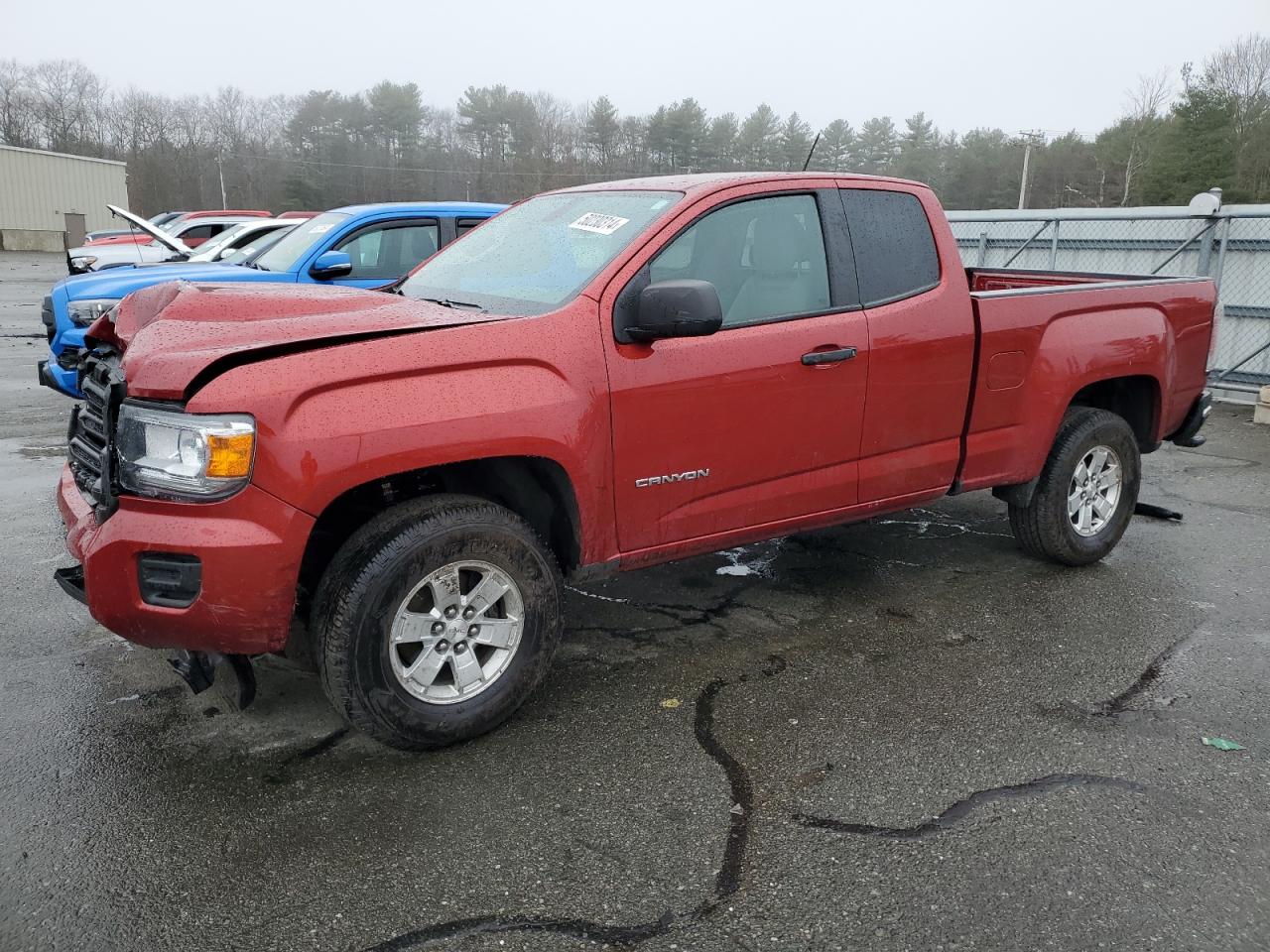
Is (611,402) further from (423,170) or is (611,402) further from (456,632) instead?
(423,170)

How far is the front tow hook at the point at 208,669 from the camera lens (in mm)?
3154

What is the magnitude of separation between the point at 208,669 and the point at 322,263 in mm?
5006

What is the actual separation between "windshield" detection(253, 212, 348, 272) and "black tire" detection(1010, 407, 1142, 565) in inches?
219

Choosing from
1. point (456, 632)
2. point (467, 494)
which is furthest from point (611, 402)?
point (456, 632)

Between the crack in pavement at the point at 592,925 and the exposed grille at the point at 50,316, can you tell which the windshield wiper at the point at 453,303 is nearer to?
the crack in pavement at the point at 592,925

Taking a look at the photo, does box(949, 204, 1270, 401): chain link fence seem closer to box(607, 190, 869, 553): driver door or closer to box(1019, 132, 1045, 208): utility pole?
box(607, 190, 869, 553): driver door

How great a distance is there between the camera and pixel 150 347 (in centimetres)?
307

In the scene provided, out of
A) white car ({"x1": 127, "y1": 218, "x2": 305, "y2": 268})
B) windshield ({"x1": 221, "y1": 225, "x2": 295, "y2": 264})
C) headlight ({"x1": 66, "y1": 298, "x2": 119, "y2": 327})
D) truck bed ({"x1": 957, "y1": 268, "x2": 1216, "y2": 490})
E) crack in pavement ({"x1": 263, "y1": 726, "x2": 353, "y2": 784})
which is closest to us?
crack in pavement ({"x1": 263, "y1": 726, "x2": 353, "y2": 784})

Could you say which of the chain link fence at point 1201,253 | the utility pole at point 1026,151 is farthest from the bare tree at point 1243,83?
the chain link fence at point 1201,253

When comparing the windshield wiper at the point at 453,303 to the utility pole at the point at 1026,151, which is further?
the utility pole at the point at 1026,151

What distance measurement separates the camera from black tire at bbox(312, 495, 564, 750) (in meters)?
3.04

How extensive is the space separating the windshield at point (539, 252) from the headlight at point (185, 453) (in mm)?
1143

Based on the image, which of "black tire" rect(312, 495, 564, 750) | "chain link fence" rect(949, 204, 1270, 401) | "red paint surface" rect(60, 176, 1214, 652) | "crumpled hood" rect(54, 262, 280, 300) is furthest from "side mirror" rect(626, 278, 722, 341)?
"chain link fence" rect(949, 204, 1270, 401)

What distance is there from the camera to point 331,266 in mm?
7348
